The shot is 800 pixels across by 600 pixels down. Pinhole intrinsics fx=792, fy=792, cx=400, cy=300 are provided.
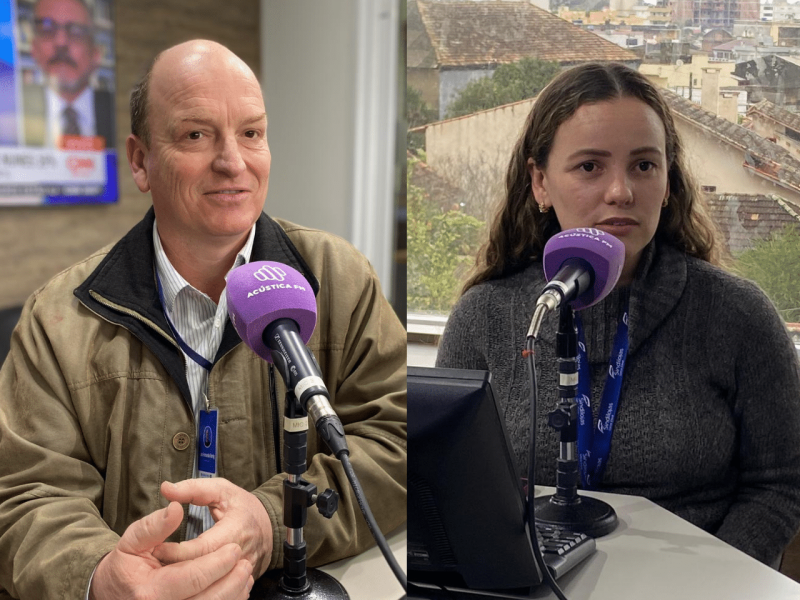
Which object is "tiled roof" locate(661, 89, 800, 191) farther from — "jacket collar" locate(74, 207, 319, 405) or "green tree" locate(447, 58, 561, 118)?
"jacket collar" locate(74, 207, 319, 405)

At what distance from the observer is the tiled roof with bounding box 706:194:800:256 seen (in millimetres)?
329

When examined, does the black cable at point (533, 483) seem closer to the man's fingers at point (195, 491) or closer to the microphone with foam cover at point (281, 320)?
the microphone with foam cover at point (281, 320)

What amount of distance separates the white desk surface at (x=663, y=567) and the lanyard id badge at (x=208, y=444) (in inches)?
12.1

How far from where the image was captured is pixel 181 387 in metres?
0.65

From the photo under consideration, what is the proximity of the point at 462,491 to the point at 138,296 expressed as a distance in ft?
1.27

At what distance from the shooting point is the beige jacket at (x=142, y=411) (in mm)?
545

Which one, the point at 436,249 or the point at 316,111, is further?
the point at 316,111

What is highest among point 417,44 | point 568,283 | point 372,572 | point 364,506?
point 417,44

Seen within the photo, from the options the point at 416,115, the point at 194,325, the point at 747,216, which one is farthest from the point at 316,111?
the point at 747,216

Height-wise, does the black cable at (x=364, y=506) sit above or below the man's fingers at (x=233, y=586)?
above

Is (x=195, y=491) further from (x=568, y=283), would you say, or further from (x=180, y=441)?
(x=568, y=283)

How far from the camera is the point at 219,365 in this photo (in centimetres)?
62

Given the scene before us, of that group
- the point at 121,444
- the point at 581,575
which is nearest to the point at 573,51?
the point at 581,575

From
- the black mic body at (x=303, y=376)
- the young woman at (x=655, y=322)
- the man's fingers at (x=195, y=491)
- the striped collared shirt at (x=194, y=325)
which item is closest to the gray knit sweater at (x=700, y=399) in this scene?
the young woman at (x=655, y=322)
